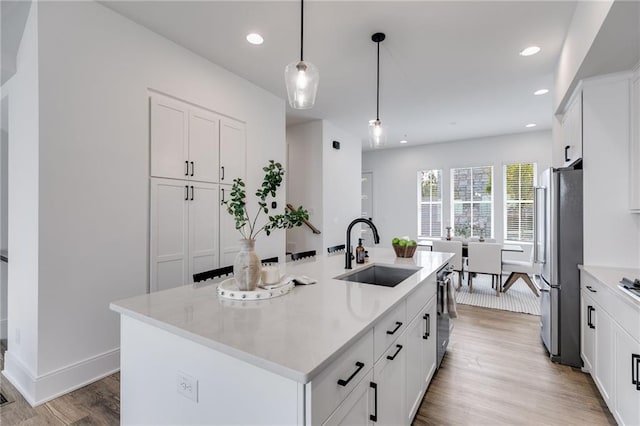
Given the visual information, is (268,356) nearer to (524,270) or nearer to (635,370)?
(635,370)

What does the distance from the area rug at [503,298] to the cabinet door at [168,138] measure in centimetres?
410

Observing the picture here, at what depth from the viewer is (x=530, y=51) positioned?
3012 millimetres

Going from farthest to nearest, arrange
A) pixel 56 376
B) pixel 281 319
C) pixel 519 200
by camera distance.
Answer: pixel 519 200
pixel 56 376
pixel 281 319

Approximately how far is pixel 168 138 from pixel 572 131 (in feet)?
12.1

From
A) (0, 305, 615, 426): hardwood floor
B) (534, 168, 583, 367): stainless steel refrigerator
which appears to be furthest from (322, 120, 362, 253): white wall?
(534, 168, 583, 367): stainless steel refrigerator

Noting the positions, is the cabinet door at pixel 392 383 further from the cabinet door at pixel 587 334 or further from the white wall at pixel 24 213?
the white wall at pixel 24 213

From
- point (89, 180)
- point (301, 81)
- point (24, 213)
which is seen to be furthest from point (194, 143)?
point (301, 81)

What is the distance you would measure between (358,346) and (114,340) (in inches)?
92.0

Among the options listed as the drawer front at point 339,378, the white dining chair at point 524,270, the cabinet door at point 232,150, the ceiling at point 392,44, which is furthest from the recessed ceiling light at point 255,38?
the white dining chair at point 524,270

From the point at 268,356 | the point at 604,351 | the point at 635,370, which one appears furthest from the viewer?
the point at 604,351

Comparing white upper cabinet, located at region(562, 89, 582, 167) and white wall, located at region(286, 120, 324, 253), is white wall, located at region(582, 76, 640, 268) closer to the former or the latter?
white upper cabinet, located at region(562, 89, 582, 167)

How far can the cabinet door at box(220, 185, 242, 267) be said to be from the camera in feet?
10.8

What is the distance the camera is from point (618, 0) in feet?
5.04

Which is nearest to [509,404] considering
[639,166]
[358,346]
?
[358,346]
